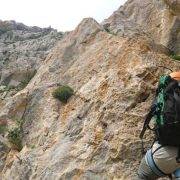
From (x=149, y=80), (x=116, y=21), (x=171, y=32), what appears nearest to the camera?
(x=149, y=80)

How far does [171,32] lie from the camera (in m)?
25.4

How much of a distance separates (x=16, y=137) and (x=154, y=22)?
11.2 metres

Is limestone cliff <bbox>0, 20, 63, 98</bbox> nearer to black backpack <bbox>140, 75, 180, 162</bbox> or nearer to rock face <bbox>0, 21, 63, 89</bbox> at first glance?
rock face <bbox>0, 21, 63, 89</bbox>

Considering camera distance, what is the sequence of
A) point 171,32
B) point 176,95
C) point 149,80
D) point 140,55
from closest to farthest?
point 176,95 → point 149,80 → point 140,55 → point 171,32

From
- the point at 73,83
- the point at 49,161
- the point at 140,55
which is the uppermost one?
the point at 140,55

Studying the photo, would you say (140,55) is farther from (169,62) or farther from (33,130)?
(33,130)

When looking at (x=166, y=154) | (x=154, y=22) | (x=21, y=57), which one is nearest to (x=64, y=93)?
(x=154, y=22)

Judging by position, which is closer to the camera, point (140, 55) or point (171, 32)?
point (140, 55)

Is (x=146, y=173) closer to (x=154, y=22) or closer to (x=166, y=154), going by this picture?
(x=166, y=154)

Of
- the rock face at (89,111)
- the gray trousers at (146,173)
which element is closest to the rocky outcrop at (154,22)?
the rock face at (89,111)

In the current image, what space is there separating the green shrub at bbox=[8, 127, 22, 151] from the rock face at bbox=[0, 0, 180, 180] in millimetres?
302

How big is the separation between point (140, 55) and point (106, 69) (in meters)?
1.96

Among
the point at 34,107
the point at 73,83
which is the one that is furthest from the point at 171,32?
the point at 34,107

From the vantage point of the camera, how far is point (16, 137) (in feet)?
70.8
